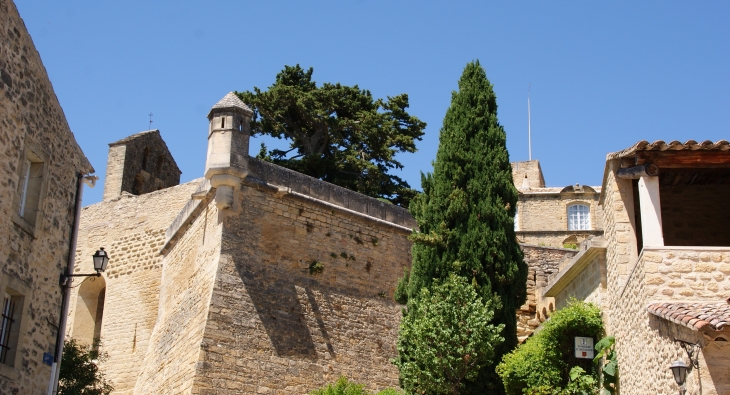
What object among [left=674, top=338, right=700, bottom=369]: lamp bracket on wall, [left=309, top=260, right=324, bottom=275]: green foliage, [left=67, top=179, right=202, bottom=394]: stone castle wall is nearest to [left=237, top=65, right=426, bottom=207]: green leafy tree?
[left=67, top=179, right=202, bottom=394]: stone castle wall

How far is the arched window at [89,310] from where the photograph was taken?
80.0ft

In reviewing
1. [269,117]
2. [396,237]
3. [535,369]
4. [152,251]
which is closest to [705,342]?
[535,369]

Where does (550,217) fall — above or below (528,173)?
below

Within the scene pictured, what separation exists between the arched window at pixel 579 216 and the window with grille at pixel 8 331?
1006 inches

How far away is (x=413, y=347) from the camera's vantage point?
15.4m

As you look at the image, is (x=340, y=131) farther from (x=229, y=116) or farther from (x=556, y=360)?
(x=556, y=360)

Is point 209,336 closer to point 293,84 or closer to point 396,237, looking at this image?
point 396,237

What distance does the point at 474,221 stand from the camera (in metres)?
16.5

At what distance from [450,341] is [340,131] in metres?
13.1

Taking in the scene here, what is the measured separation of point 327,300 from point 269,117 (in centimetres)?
1011

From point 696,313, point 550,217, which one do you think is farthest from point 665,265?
point 550,217

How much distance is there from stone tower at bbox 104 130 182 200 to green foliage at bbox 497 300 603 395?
1757 cm

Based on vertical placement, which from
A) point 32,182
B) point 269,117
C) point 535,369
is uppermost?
point 269,117

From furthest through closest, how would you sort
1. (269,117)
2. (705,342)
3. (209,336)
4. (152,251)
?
1. (269,117)
2. (152,251)
3. (209,336)
4. (705,342)
